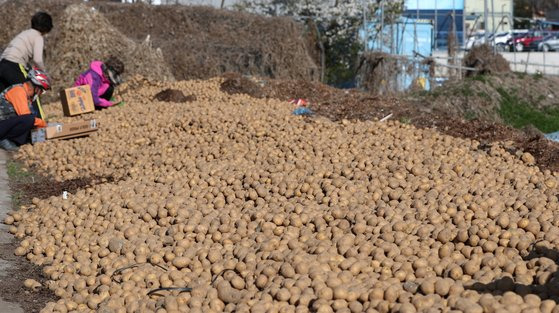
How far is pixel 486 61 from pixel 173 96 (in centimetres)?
689

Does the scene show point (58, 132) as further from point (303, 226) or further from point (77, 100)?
point (303, 226)

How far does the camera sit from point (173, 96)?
12234mm

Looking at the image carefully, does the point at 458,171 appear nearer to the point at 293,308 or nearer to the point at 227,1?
the point at 293,308

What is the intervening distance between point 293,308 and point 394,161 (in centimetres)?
300

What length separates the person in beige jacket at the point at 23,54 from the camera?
10.9m

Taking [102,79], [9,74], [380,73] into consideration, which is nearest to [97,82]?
[102,79]

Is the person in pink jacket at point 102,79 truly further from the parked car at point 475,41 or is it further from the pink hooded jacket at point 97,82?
the parked car at point 475,41

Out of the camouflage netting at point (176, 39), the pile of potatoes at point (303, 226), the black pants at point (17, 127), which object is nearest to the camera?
the pile of potatoes at point (303, 226)

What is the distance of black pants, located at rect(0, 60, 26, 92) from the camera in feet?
35.6

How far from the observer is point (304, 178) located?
21.1ft

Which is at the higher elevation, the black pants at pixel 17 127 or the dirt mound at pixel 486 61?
the black pants at pixel 17 127

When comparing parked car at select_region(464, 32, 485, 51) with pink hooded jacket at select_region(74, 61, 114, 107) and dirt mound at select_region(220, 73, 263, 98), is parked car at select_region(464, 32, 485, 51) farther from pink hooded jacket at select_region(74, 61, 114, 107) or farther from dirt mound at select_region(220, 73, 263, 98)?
pink hooded jacket at select_region(74, 61, 114, 107)

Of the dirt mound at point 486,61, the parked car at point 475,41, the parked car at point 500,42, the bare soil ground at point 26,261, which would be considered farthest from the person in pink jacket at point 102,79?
the parked car at point 500,42

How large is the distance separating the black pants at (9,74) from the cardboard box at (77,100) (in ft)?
2.13
